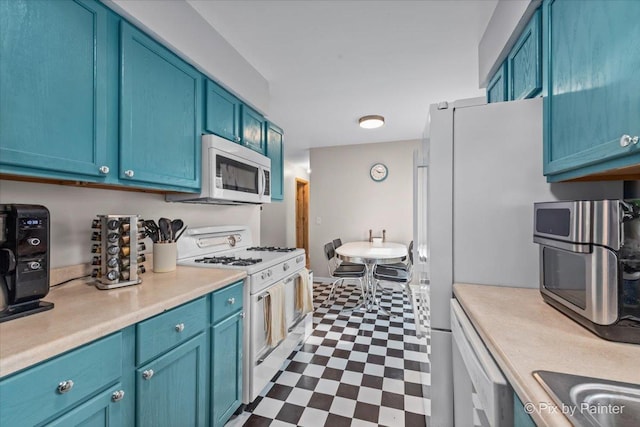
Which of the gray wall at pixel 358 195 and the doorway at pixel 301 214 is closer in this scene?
Result: the gray wall at pixel 358 195

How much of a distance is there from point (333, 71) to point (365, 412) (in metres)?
2.40

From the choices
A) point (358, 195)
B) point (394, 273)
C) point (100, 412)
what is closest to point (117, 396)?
point (100, 412)

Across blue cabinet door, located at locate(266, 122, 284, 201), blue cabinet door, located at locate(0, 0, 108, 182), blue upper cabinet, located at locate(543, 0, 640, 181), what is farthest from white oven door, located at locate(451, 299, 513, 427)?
blue cabinet door, located at locate(266, 122, 284, 201)

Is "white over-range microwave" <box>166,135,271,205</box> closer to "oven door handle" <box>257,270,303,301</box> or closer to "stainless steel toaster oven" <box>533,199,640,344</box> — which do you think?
"oven door handle" <box>257,270,303,301</box>

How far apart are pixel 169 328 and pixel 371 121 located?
9.44 feet

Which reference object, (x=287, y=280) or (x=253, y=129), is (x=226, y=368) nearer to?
(x=287, y=280)

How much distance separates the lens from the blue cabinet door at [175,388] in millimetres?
983

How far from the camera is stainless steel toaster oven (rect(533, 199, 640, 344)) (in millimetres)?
697

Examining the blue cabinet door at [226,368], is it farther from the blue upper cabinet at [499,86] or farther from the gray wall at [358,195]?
the gray wall at [358,195]

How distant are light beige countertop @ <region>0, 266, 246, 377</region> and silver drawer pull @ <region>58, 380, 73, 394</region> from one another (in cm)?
9

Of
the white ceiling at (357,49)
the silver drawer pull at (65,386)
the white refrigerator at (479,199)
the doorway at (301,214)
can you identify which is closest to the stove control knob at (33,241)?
the silver drawer pull at (65,386)

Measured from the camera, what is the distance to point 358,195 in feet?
14.3

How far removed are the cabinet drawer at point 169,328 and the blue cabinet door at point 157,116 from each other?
66 cm

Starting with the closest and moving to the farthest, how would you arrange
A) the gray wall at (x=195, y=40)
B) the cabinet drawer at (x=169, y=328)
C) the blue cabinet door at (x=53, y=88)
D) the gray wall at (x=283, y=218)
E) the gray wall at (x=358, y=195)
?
the blue cabinet door at (x=53, y=88) < the cabinet drawer at (x=169, y=328) < the gray wall at (x=195, y=40) < the gray wall at (x=358, y=195) < the gray wall at (x=283, y=218)
